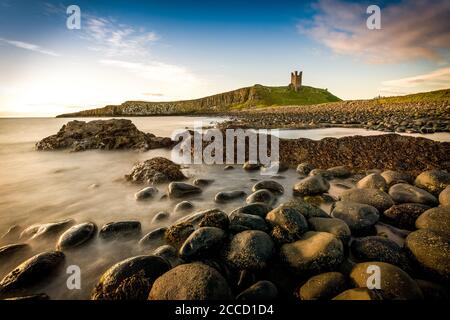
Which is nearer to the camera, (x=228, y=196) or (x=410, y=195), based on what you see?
(x=410, y=195)

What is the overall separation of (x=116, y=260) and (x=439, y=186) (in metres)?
4.86

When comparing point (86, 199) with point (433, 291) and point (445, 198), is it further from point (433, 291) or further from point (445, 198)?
point (445, 198)

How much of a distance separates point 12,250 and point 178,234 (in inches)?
76.9

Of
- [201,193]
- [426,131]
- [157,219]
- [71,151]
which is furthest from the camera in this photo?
[426,131]

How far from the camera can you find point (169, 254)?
8.06ft

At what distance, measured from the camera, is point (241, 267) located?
222cm

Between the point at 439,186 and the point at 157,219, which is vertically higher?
the point at 439,186

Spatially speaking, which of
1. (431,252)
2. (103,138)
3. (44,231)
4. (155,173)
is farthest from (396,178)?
(103,138)

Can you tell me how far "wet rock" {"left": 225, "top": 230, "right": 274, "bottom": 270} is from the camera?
2234mm

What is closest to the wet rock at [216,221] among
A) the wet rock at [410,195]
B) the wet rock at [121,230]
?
the wet rock at [121,230]
